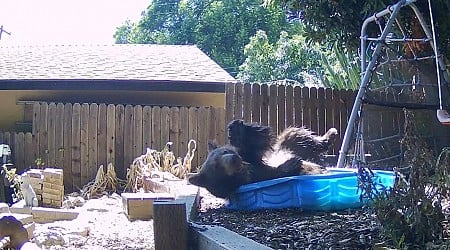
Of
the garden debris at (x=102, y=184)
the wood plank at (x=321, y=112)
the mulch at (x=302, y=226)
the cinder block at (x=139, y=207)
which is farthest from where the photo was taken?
the wood plank at (x=321, y=112)

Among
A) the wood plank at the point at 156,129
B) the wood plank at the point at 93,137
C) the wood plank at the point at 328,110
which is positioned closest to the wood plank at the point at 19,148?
the wood plank at the point at 93,137

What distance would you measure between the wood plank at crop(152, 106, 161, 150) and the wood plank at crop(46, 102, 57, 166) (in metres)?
1.36

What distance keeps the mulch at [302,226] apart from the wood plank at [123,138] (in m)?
5.09

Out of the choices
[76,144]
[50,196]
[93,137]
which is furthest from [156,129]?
[50,196]

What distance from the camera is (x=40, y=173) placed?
280 inches

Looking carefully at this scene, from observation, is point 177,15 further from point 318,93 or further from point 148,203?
point 148,203

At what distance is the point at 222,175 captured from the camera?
3.77 m

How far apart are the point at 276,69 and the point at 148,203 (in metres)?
15.2

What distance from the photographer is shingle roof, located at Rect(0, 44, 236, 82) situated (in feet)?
34.7

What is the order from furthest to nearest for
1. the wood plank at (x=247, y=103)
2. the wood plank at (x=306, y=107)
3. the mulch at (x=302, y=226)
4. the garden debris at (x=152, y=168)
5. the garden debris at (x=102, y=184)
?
the wood plank at (x=306, y=107), the wood plank at (x=247, y=103), the garden debris at (x=102, y=184), the garden debris at (x=152, y=168), the mulch at (x=302, y=226)

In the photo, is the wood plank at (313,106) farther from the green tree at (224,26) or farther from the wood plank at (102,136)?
the green tree at (224,26)

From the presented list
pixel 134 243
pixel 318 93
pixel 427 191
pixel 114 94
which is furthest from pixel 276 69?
pixel 427 191

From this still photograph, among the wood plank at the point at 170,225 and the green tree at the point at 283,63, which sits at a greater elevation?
the green tree at the point at 283,63

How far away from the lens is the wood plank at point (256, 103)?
27.5ft
